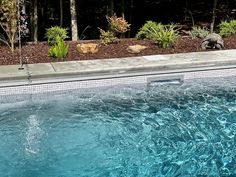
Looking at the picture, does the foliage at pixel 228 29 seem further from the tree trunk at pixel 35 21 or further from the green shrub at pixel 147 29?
the tree trunk at pixel 35 21

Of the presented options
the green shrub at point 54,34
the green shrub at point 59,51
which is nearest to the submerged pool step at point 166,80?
the green shrub at point 59,51

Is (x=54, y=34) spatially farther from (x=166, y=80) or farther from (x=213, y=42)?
(x=213, y=42)

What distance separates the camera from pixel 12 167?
A: 17.4ft

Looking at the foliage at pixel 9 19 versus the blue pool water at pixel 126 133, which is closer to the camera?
the blue pool water at pixel 126 133

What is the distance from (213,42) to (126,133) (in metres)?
4.27

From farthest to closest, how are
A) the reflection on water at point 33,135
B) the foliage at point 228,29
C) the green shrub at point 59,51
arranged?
the foliage at point 228,29, the green shrub at point 59,51, the reflection on water at point 33,135

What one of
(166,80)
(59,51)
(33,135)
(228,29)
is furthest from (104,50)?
(33,135)

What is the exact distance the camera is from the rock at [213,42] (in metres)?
9.76

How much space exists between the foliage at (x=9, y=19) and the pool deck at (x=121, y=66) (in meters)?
1.28

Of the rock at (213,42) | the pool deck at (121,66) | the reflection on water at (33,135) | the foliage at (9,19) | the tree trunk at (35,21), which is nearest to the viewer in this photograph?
the reflection on water at (33,135)

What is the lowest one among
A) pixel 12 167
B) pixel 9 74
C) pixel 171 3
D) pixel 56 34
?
pixel 12 167

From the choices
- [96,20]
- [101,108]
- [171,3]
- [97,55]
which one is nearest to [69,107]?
[101,108]

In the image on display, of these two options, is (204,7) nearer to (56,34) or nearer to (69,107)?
(56,34)

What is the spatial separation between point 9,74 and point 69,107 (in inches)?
51.2
